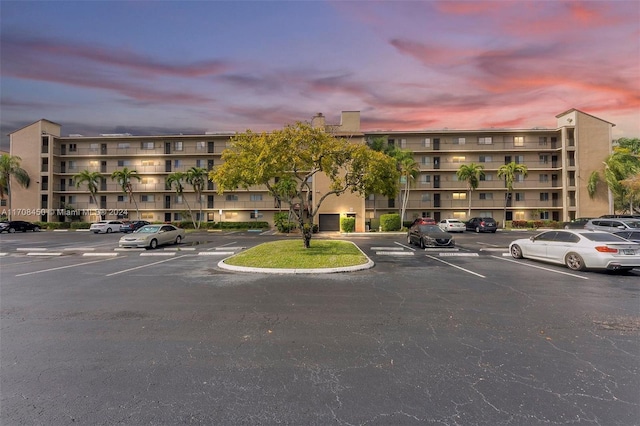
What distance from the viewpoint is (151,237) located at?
20.9m

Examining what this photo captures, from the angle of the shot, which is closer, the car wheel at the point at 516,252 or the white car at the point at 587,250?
the white car at the point at 587,250

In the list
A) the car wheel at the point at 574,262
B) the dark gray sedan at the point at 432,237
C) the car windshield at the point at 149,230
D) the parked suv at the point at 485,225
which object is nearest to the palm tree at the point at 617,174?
the parked suv at the point at 485,225

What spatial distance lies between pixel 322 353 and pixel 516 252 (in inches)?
550

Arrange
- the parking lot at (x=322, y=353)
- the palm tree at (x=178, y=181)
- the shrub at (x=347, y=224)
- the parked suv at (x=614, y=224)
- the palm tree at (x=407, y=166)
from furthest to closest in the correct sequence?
1. the palm tree at (x=178, y=181)
2. the palm tree at (x=407, y=166)
3. the shrub at (x=347, y=224)
4. the parked suv at (x=614, y=224)
5. the parking lot at (x=322, y=353)

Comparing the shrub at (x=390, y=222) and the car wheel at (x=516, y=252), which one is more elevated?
the shrub at (x=390, y=222)

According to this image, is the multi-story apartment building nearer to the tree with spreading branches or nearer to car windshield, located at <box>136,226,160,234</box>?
car windshield, located at <box>136,226,160,234</box>

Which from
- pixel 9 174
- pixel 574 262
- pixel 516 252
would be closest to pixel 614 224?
pixel 516 252

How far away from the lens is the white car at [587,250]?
1091cm

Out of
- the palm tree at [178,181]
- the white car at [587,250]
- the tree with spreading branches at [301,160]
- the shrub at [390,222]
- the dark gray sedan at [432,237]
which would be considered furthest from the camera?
the palm tree at [178,181]

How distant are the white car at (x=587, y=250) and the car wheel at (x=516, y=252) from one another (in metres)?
0.91

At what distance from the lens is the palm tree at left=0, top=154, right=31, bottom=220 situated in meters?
48.0

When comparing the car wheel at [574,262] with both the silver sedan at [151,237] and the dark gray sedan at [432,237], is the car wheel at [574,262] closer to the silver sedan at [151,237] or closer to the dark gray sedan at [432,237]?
the dark gray sedan at [432,237]

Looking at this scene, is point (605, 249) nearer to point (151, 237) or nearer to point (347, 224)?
point (151, 237)

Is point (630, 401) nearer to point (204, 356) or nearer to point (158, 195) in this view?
point (204, 356)
